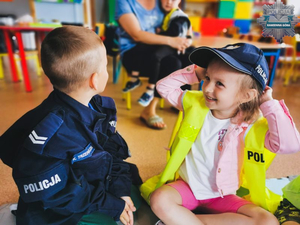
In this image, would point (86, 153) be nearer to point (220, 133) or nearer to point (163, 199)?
point (163, 199)

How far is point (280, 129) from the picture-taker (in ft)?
2.35

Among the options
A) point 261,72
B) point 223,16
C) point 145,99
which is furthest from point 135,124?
point 223,16

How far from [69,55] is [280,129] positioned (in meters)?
0.64

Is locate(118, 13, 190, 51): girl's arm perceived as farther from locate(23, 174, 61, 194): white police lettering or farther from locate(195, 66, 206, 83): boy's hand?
locate(23, 174, 61, 194): white police lettering

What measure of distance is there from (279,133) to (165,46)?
1.19 metres

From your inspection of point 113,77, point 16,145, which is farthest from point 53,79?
point 113,77

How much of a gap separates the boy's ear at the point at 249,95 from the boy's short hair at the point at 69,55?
1.55ft

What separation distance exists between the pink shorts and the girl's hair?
303 millimetres

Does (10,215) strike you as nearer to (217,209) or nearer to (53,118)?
(53,118)

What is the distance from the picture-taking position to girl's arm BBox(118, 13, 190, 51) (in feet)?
5.61

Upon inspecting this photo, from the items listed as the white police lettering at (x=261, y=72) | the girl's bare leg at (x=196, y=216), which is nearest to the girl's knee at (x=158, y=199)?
the girl's bare leg at (x=196, y=216)

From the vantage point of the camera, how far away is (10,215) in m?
0.93

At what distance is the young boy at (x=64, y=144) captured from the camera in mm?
667

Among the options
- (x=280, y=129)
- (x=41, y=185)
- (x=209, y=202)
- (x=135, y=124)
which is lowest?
(x=135, y=124)
